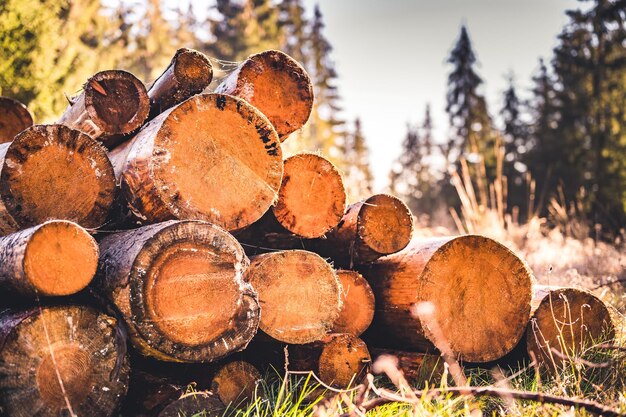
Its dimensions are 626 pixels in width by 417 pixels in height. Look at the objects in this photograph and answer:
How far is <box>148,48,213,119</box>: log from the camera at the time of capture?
2.69 metres

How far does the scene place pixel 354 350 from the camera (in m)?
2.65

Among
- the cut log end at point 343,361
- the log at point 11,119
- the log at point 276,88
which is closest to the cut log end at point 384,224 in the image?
the cut log end at point 343,361

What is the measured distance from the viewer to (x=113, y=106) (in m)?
2.70

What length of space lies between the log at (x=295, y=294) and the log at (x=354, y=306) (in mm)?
301

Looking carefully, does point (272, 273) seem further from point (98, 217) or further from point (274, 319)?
point (98, 217)

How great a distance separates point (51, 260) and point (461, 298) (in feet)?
6.33

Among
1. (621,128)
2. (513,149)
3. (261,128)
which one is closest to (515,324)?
(261,128)

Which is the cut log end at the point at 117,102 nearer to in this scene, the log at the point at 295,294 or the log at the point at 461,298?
the log at the point at 295,294

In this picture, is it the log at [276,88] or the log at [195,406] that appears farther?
the log at [276,88]

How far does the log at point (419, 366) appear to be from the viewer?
2.66m

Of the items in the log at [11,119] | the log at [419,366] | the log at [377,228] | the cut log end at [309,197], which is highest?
the log at [11,119]

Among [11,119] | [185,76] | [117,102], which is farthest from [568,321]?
[11,119]

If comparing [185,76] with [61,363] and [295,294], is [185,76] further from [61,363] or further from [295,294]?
[61,363]

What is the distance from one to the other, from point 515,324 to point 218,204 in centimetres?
171
